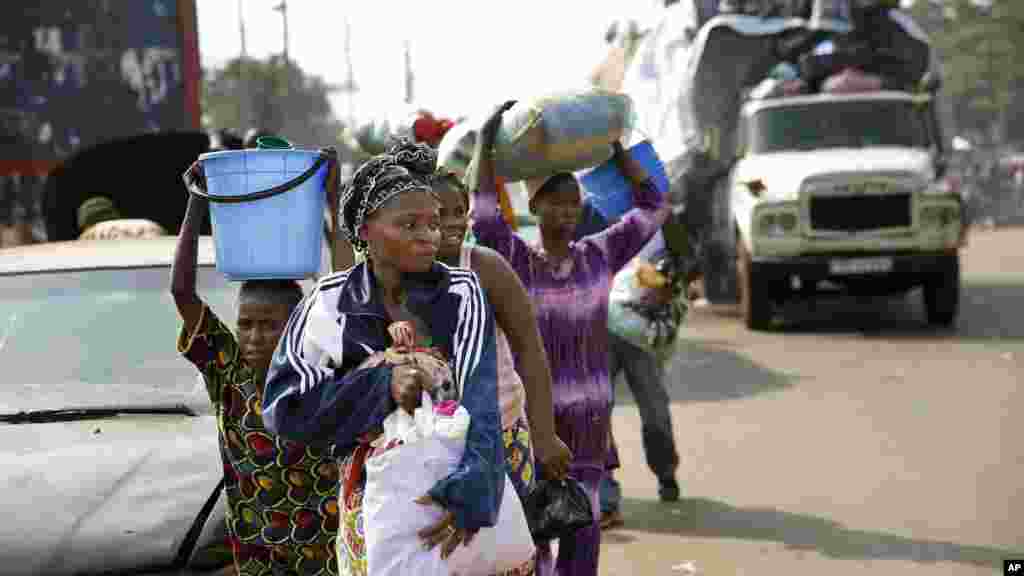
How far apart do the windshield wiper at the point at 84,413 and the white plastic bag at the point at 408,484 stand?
5.30 feet

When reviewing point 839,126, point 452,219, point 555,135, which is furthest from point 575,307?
point 839,126

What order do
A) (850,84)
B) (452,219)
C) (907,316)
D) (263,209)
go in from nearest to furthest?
(263,209)
(452,219)
(850,84)
(907,316)

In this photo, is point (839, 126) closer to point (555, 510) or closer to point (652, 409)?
point (652, 409)

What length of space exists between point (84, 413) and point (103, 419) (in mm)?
86

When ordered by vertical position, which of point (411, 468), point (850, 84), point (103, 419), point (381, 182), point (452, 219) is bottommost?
point (850, 84)

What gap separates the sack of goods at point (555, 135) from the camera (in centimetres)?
498

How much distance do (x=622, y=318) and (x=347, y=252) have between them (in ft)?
11.5

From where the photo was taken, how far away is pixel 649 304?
7.37 meters

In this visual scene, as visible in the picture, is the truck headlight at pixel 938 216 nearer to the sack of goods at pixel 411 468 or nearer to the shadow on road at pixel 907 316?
the shadow on road at pixel 907 316

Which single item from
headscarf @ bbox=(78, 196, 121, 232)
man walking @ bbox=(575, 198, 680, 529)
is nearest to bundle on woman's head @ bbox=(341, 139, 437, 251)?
man walking @ bbox=(575, 198, 680, 529)

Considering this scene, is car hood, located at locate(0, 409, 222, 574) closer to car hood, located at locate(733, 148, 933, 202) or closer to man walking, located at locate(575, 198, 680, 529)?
man walking, located at locate(575, 198, 680, 529)

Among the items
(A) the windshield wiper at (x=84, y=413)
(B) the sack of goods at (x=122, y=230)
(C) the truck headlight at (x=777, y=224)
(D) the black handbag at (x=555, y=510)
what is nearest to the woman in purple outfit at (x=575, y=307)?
(D) the black handbag at (x=555, y=510)

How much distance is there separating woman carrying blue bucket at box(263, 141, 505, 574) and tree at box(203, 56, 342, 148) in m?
37.7

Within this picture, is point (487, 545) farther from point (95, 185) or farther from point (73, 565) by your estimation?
point (95, 185)
